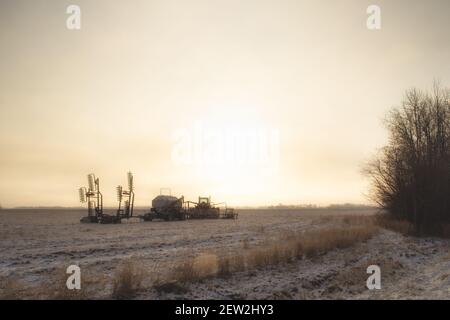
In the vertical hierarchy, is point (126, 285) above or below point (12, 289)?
above

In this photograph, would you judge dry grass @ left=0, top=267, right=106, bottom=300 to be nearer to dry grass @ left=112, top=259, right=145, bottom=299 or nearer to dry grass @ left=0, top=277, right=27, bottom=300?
dry grass @ left=0, top=277, right=27, bottom=300

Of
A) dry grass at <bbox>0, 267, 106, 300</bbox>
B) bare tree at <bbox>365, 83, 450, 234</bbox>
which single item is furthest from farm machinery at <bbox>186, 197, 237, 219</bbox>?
dry grass at <bbox>0, 267, 106, 300</bbox>

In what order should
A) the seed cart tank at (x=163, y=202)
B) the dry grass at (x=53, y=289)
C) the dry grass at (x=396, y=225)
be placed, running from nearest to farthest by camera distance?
the dry grass at (x=53, y=289), the dry grass at (x=396, y=225), the seed cart tank at (x=163, y=202)

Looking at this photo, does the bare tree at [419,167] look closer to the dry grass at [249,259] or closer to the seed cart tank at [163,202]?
the dry grass at [249,259]

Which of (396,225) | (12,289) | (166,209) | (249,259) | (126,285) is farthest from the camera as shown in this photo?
(166,209)

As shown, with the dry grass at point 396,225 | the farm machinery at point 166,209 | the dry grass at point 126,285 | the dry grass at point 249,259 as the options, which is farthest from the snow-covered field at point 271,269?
the farm machinery at point 166,209

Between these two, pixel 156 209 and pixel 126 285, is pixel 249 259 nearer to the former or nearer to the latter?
pixel 126 285

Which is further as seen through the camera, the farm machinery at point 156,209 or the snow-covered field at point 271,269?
the farm machinery at point 156,209

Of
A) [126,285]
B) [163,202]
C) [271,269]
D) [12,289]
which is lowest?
Result: [271,269]

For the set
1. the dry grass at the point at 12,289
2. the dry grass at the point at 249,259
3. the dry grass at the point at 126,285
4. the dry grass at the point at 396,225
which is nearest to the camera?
the dry grass at the point at 12,289

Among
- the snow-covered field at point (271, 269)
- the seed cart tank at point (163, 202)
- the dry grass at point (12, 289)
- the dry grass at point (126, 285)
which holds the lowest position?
the snow-covered field at point (271, 269)

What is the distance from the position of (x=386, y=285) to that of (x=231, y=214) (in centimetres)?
5560

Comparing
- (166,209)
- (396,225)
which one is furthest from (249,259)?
(166,209)

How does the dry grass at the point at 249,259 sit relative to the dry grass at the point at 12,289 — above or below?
above
